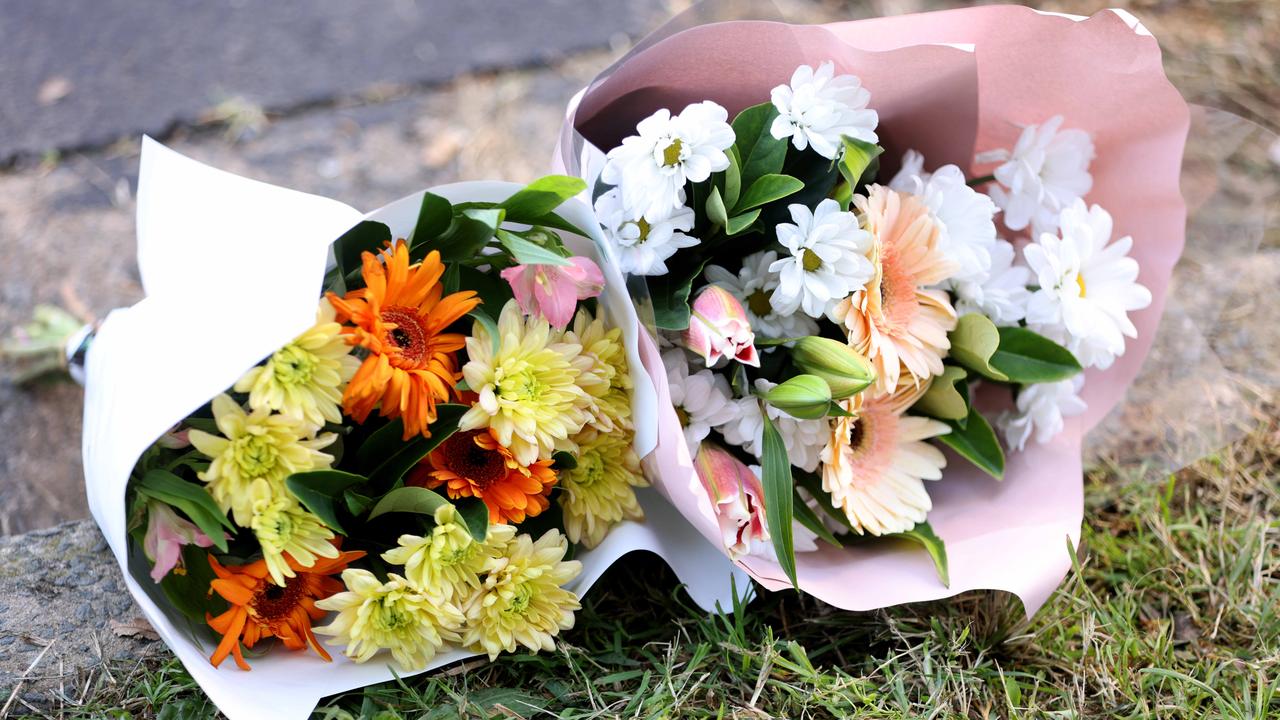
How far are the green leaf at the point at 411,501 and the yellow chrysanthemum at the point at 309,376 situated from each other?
0.10m

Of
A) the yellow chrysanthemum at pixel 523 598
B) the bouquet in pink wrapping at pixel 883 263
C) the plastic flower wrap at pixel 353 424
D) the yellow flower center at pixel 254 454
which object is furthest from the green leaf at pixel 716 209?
the yellow flower center at pixel 254 454

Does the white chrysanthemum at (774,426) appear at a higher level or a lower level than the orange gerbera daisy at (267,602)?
higher

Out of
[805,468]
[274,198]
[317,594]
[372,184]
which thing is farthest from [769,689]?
[372,184]

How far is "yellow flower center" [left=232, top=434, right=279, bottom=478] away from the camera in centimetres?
76

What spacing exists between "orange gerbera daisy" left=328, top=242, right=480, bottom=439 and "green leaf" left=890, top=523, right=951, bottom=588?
51 centimetres

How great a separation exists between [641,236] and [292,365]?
324 mm

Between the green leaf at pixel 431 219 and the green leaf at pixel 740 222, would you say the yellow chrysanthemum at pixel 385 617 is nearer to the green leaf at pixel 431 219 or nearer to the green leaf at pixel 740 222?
the green leaf at pixel 431 219

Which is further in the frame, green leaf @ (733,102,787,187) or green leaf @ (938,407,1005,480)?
green leaf @ (938,407,1005,480)

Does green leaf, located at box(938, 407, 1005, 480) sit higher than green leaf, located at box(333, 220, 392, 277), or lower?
lower

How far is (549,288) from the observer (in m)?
0.85

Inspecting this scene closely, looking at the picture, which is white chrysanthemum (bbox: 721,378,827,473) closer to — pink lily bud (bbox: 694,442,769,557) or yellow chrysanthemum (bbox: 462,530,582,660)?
pink lily bud (bbox: 694,442,769,557)

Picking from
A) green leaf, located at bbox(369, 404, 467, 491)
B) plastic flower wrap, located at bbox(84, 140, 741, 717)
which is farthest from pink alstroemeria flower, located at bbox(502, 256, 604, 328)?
green leaf, located at bbox(369, 404, 467, 491)

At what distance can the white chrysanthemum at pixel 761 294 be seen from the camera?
0.94m

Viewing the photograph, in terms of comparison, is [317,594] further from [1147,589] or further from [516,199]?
[1147,589]
